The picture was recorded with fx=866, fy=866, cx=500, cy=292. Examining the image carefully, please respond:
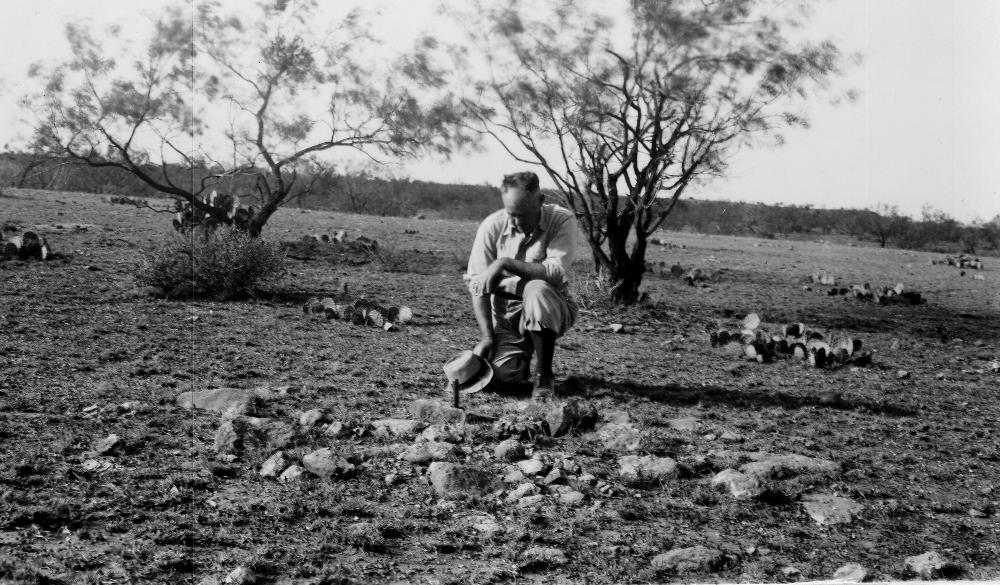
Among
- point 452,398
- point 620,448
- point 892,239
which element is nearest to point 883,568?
point 620,448

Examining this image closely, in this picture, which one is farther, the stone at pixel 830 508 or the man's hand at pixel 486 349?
the man's hand at pixel 486 349

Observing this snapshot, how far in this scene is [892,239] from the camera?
30375 mm

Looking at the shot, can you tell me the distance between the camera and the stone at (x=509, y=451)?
3.53 metres

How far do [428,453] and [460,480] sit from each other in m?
0.33

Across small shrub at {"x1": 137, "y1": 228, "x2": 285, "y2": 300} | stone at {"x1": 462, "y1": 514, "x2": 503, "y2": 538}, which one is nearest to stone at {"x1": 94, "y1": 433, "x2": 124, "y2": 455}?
stone at {"x1": 462, "y1": 514, "x2": 503, "y2": 538}

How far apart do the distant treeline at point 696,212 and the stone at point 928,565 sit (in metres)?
21.5

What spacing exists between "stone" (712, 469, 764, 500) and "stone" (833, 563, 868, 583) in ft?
2.09

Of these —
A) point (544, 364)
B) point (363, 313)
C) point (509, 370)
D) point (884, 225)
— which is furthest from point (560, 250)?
point (884, 225)

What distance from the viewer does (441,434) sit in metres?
3.75

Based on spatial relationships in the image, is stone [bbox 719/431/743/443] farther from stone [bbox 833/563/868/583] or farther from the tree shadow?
stone [bbox 833/563/868/583]

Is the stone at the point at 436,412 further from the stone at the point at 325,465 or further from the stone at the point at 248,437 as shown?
the stone at the point at 325,465

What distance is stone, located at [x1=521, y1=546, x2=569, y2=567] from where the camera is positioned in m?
2.54

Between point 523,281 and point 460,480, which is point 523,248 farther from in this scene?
point 460,480

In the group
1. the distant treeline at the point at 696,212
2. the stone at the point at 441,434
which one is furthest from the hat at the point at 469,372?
the distant treeline at the point at 696,212
